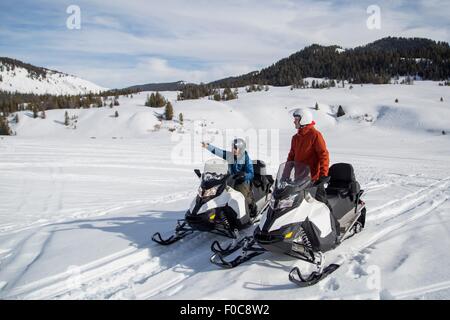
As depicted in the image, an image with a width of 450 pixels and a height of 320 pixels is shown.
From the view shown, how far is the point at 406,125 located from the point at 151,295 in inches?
1310

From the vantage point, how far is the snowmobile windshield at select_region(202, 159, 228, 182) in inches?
221

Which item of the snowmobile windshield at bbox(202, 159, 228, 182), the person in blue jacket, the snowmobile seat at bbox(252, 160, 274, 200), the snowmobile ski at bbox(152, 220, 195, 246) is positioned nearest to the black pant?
the person in blue jacket

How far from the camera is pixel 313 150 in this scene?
17.5 feet

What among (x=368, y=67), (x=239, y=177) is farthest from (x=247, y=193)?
(x=368, y=67)

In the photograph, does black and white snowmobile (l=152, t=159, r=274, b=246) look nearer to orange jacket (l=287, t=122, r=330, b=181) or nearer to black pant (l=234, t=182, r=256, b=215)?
black pant (l=234, t=182, r=256, b=215)

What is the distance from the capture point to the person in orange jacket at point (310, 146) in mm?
5188

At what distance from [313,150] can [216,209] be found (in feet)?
5.66

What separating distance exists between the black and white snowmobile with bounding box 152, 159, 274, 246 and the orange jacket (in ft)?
3.89

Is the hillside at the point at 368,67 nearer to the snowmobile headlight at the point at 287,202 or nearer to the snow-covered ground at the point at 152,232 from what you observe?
the snow-covered ground at the point at 152,232

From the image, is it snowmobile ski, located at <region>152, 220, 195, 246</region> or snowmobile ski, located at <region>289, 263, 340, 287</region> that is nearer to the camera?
snowmobile ski, located at <region>289, 263, 340, 287</region>

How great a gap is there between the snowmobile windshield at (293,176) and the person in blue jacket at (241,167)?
53.7 inches

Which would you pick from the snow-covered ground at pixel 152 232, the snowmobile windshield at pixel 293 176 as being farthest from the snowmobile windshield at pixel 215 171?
the snowmobile windshield at pixel 293 176

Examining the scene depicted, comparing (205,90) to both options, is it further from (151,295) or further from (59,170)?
(151,295)

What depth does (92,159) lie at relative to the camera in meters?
15.1
